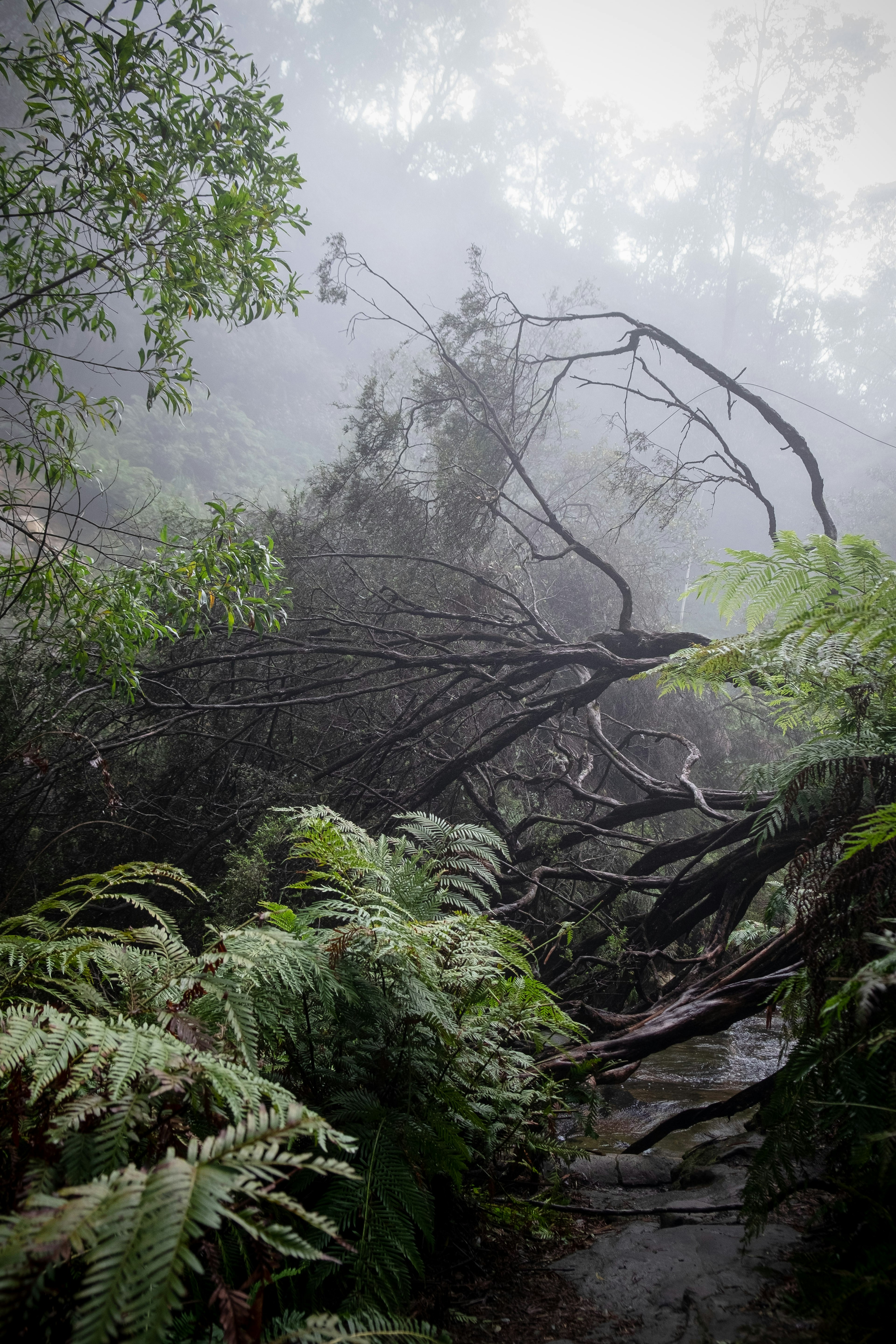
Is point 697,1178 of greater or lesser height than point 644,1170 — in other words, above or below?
above

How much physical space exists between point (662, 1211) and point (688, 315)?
158 feet

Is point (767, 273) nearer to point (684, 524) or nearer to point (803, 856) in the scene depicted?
point (684, 524)

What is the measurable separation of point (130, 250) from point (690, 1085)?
6.24 m

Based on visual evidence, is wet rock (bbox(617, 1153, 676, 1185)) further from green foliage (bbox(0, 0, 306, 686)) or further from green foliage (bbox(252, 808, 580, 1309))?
green foliage (bbox(0, 0, 306, 686))

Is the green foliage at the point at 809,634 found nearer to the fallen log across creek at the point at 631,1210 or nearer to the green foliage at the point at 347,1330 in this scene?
the fallen log across creek at the point at 631,1210

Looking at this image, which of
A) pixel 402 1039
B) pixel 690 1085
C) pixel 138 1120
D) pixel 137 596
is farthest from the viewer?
pixel 690 1085

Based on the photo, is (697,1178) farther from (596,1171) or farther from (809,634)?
(809,634)

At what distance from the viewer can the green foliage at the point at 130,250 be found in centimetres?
336

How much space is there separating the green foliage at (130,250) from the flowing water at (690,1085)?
3757mm

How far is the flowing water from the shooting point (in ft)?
11.8

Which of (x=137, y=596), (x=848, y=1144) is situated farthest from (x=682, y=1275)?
(x=137, y=596)

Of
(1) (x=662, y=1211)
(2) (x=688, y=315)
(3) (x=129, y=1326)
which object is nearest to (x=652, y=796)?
(1) (x=662, y=1211)

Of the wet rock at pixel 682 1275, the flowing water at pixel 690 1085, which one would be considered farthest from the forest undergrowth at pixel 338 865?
the flowing water at pixel 690 1085

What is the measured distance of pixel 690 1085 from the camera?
466 centimetres
